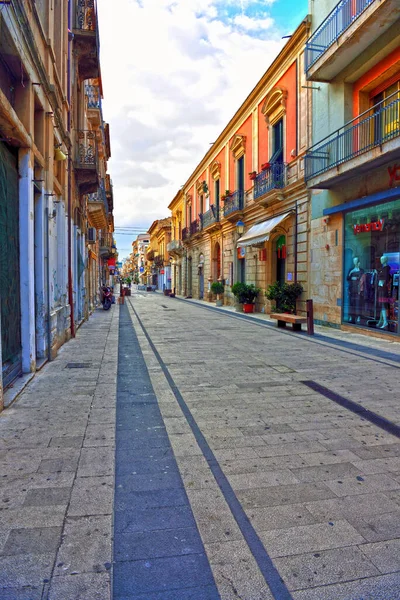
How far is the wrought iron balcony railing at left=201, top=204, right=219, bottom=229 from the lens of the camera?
25.5 metres

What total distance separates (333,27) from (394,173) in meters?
5.11

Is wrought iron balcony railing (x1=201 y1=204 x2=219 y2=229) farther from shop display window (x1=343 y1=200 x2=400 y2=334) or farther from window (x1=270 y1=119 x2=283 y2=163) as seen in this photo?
shop display window (x1=343 y1=200 x2=400 y2=334)

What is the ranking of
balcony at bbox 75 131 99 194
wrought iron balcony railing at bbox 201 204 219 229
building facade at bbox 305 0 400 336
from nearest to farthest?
building facade at bbox 305 0 400 336 < balcony at bbox 75 131 99 194 < wrought iron balcony railing at bbox 201 204 219 229

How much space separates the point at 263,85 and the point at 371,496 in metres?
18.0

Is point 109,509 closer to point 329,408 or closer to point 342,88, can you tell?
point 329,408

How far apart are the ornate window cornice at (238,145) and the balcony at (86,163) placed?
9068mm

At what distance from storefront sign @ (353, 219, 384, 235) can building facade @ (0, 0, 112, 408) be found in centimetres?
763

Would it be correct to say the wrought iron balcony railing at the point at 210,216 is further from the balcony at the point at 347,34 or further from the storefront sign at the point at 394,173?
the storefront sign at the point at 394,173

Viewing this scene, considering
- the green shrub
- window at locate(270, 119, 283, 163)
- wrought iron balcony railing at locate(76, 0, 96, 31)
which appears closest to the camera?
wrought iron balcony railing at locate(76, 0, 96, 31)

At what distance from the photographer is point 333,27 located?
38.5ft

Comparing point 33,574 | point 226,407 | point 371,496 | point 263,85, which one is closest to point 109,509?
point 33,574

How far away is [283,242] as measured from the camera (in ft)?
54.4

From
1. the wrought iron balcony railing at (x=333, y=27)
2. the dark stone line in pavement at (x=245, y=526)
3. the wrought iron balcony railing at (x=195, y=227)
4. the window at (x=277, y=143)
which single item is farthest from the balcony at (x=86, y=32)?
the wrought iron balcony railing at (x=195, y=227)

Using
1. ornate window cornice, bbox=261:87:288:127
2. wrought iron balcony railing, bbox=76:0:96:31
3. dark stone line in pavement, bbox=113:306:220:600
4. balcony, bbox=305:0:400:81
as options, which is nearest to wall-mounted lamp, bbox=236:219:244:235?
ornate window cornice, bbox=261:87:288:127
